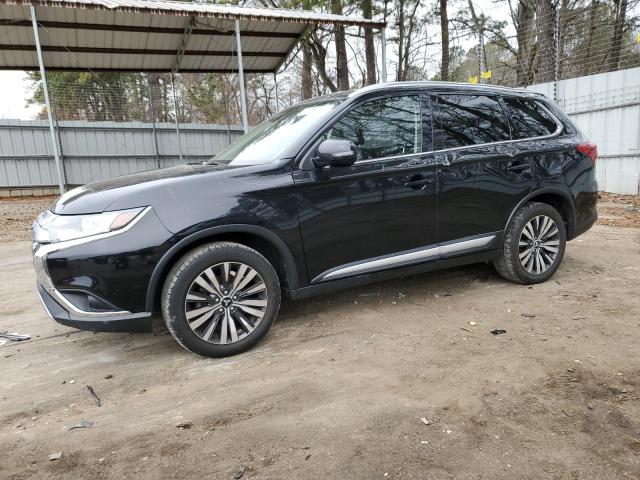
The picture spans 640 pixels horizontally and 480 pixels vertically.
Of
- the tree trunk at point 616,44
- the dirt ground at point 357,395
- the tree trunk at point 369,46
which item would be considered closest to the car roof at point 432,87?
the dirt ground at point 357,395

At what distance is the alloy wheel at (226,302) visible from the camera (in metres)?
2.93

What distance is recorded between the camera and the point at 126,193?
284 cm

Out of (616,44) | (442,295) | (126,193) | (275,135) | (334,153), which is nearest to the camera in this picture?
(126,193)

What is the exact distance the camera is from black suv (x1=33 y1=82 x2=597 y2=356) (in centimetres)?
278

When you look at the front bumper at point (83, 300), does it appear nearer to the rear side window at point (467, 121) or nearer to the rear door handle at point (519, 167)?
the rear side window at point (467, 121)

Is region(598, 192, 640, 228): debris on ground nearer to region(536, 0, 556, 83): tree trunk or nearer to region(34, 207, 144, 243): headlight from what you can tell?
region(536, 0, 556, 83): tree trunk

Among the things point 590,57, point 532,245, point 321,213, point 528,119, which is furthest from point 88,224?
point 590,57

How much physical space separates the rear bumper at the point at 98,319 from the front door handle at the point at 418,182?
2089mm

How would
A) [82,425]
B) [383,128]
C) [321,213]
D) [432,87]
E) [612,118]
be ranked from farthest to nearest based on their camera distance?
[612,118]
[432,87]
[383,128]
[321,213]
[82,425]

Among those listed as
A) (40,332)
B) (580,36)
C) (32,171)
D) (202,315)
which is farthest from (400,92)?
(32,171)

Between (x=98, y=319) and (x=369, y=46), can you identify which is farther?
(x=369, y=46)

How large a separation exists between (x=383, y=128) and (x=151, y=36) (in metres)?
9.95

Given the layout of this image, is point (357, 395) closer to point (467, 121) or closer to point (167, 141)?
point (467, 121)

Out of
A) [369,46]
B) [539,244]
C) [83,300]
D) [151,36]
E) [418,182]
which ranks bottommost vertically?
[539,244]
